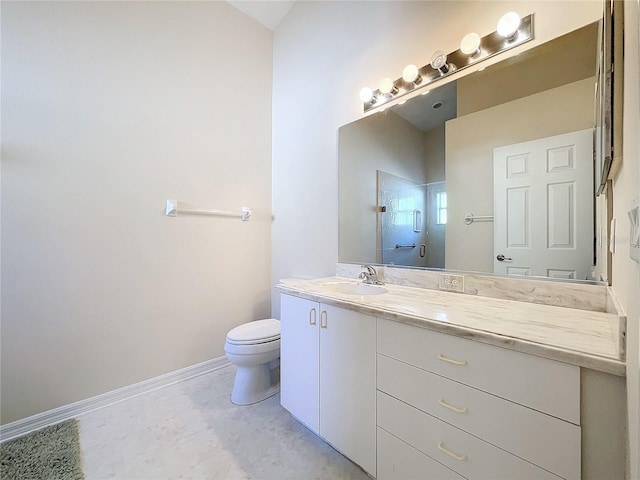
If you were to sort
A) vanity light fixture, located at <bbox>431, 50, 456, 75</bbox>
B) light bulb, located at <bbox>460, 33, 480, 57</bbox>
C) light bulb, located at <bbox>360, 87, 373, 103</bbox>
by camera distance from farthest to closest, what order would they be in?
light bulb, located at <bbox>360, 87, 373, 103</bbox>
vanity light fixture, located at <bbox>431, 50, 456, 75</bbox>
light bulb, located at <bbox>460, 33, 480, 57</bbox>

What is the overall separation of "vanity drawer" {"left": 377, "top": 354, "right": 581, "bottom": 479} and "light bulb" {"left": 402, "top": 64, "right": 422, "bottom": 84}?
149 cm

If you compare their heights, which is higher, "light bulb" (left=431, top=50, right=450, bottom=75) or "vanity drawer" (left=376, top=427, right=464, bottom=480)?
"light bulb" (left=431, top=50, right=450, bottom=75)

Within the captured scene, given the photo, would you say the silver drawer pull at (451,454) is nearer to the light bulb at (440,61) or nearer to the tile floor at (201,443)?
the tile floor at (201,443)

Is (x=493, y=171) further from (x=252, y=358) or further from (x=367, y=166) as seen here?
(x=252, y=358)

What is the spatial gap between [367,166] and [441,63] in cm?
67

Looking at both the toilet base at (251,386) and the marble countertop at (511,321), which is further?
the toilet base at (251,386)

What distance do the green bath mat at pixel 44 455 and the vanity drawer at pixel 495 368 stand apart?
5.11ft

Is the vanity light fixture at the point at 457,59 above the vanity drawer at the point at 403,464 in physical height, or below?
above

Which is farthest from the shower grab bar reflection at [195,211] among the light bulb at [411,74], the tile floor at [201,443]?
the light bulb at [411,74]

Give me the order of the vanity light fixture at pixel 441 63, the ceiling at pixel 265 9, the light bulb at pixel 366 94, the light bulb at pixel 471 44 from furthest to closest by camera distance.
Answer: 1. the ceiling at pixel 265 9
2. the light bulb at pixel 366 94
3. the vanity light fixture at pixel 441 63
4. the light bulb at pixel 471 44

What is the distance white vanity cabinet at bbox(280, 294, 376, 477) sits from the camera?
109 centimetres

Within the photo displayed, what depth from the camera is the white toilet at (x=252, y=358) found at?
166 cm

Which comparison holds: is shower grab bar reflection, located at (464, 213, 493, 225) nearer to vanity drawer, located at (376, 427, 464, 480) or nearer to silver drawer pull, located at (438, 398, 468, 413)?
silver drawer pull, located at (438, 398, 468, 413)

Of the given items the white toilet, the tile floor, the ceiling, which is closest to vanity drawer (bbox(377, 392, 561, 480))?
the tile floor
